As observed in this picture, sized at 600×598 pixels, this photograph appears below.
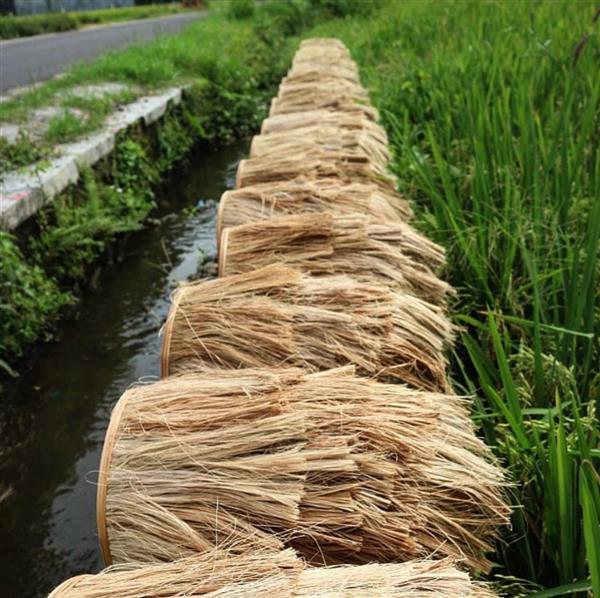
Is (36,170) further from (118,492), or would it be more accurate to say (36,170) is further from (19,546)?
(118,492)

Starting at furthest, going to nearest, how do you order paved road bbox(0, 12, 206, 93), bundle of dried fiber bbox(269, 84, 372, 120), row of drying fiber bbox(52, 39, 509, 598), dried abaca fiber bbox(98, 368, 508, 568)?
paved road bbox(0, 12, 206, 93), bundle of dried fiber bbox(269, 84, 372, 120), dried abaca fiber bbox(98, 368, 508, 568), row of drying fiber bbox(52, 39, 509, 598)

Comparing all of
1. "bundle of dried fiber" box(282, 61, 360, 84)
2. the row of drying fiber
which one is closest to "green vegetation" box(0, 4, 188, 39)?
"bundle of dried fiber" box(282, 61, 360, 84)

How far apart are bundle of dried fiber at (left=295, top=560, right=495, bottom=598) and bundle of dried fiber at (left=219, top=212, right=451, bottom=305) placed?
113 centimetres

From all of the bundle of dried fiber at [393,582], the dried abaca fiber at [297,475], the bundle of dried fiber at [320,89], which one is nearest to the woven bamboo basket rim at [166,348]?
the dried abaca fiber at [297,475]

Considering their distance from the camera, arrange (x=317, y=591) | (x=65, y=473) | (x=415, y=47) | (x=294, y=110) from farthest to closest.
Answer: (x=415, y=47)
(x=294, y=110)
(x=65, y=473)
(x=317, y=591)

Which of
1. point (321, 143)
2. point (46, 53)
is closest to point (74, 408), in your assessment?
point (321, 143)

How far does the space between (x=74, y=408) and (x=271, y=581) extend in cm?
230

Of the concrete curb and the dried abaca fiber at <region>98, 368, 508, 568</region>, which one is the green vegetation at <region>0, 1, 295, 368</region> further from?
the dried abaca fiber at <region>98, 368, 508, 568</region>

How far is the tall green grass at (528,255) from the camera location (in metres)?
1.50

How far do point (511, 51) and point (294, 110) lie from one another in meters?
1.41

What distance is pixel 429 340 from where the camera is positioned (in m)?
1.96

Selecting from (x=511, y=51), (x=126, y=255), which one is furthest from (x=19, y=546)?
(x=511, y=51)

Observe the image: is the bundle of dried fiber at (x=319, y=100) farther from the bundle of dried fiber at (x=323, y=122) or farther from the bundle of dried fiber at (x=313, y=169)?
the bundle of dried fiber at (x=313, y=169)

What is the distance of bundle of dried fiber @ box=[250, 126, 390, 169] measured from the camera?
132 inches
